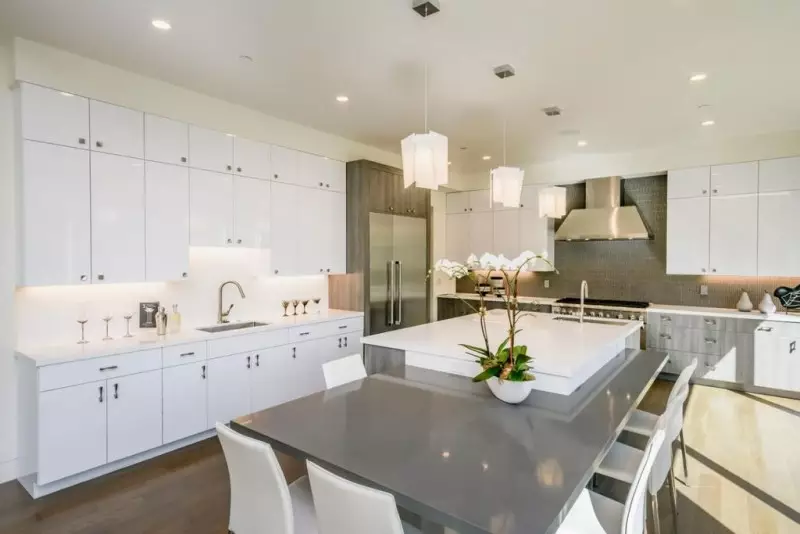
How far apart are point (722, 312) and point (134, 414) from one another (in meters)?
6.08

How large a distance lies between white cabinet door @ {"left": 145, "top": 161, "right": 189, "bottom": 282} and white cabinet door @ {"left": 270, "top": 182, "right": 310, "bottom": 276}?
2.90 ft

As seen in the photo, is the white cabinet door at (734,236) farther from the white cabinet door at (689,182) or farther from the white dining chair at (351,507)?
the white dining chair at (351,507)

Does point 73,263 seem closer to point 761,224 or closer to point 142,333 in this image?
point 142,333

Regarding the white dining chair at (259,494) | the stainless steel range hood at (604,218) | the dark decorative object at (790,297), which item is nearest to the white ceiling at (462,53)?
the stainless steel range hood at (604,218)

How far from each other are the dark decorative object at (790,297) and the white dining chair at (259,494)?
5.51 metres

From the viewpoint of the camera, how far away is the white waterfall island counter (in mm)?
2314

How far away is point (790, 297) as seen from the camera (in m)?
4.73

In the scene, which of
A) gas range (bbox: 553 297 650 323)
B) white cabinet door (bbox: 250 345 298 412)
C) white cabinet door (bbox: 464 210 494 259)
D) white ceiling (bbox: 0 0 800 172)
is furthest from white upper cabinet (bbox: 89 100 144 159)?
gas range (bbox: 553 297 650 323)

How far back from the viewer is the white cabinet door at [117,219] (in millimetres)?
3111

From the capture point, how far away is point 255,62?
3.09 meters

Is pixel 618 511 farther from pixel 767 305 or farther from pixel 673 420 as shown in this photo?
pixel 767 305

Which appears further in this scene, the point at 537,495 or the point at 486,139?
the point at 486,139

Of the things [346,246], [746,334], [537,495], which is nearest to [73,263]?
[346,246]

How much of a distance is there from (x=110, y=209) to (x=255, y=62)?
1.51 metres
